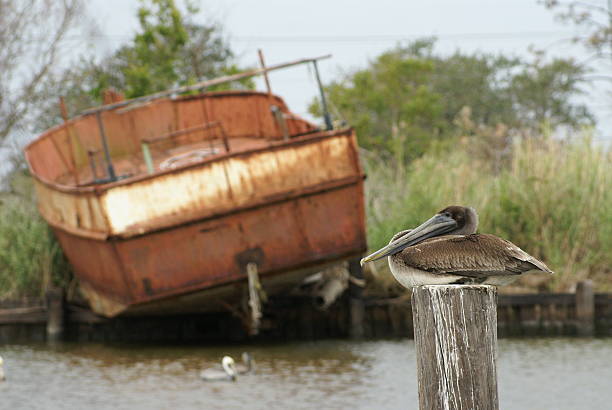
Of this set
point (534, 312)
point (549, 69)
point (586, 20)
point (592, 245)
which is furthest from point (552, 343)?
point (549, 69)

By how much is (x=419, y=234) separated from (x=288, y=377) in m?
7.33

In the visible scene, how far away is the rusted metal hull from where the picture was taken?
1270 centimetres

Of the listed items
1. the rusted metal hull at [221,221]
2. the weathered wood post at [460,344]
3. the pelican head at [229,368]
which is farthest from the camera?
the rusted metal hull at [221,221]

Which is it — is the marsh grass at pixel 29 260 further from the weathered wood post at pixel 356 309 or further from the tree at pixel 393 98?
the tree at pixel 393 98

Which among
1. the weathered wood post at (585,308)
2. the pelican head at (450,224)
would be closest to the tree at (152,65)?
the weathered wood post at (585,308)

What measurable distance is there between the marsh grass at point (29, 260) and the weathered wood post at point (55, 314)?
19.0 inches

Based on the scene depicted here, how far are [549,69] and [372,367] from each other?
110 ft

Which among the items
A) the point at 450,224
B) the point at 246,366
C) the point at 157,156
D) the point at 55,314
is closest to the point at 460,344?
the point at 450,224

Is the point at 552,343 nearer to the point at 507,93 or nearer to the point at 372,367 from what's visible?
the point at 372,367

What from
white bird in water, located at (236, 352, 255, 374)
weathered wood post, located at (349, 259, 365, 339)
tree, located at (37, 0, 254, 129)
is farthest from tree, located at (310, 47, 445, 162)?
white bird in water, located at (236, 352, 255, 374)

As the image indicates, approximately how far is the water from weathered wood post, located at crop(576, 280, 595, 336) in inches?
21.9

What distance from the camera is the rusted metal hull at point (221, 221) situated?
12.7 meters

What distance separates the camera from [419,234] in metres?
4.56

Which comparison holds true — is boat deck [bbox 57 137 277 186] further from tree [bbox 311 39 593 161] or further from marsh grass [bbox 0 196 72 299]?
tree [bbox 311 39 593 161]
